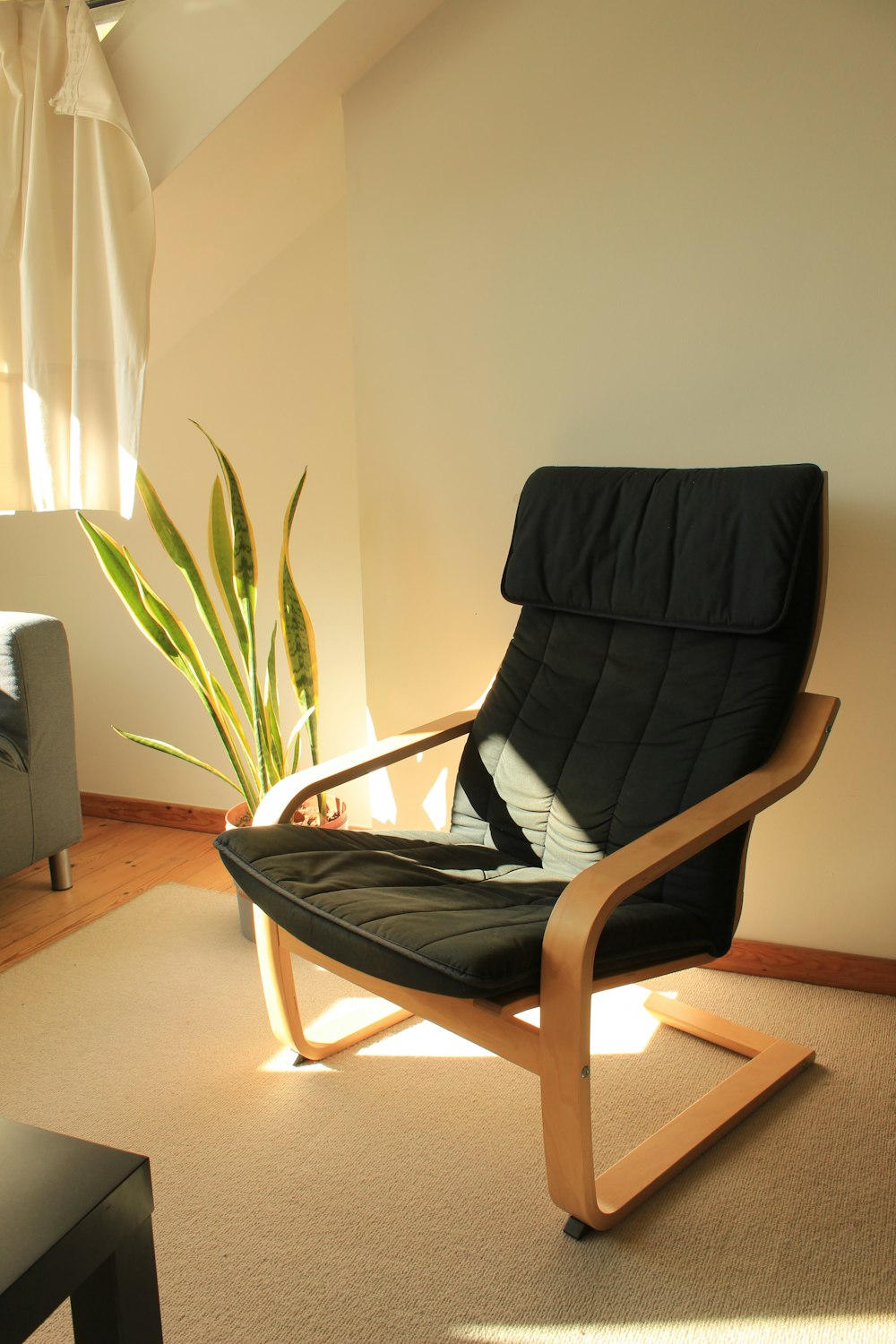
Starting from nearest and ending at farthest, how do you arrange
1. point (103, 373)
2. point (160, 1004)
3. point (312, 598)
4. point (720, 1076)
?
point (720, 1076) < point (160, 1004) < point (103, 373) < point (312, 598)

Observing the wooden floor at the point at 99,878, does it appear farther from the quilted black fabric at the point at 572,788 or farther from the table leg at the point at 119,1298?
the table leg at the point at 119,1298

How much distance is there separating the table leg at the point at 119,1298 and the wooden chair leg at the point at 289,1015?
0.86m

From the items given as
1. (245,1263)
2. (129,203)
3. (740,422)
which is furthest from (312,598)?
(245,1263)

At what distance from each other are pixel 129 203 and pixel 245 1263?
2185 mm

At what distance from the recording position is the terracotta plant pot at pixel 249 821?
103 inches

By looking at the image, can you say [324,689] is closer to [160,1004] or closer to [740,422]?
[160,1004]

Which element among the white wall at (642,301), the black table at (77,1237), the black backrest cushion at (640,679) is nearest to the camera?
the black table at (77,1237)

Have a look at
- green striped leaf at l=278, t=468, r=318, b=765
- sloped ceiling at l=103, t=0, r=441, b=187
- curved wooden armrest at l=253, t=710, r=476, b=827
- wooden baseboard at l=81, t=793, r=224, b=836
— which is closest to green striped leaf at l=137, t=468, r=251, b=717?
green striped leaf at l=278, t=468, r=318, b=765

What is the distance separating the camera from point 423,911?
62.6 inches

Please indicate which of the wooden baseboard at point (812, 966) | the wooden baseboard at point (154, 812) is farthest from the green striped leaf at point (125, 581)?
the wooden baseboard at point (812, 966)

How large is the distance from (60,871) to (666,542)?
1.88 metres

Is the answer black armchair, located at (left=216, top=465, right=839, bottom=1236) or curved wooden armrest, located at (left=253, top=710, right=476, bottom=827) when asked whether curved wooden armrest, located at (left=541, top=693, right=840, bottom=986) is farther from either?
curved wooden armrest, located at (left=253, top=710, right=476, bottom=827)

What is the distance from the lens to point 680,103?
217 cm

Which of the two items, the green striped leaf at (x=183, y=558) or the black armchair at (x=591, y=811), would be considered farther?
the green striped leaf at (x=183, y=558)
